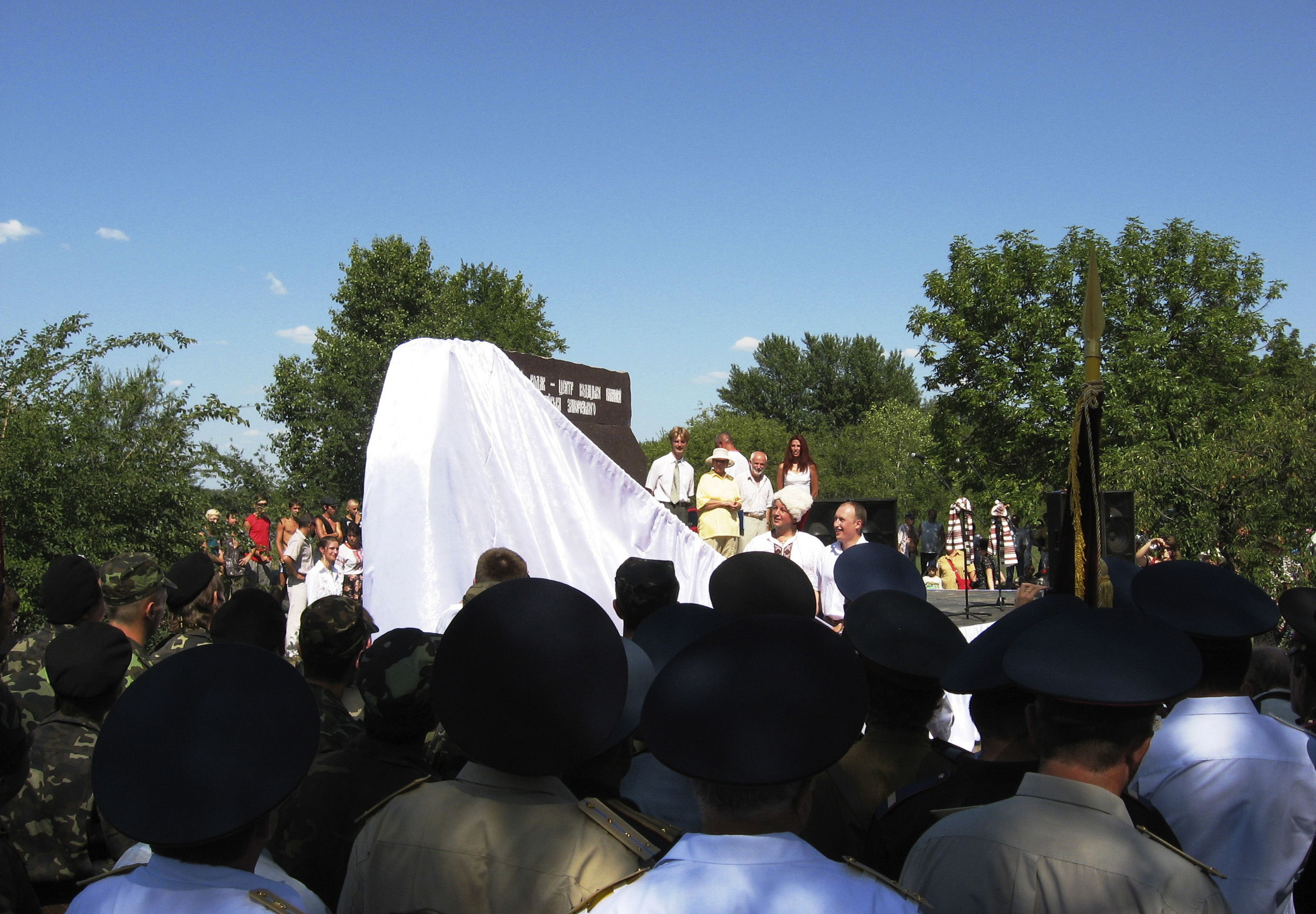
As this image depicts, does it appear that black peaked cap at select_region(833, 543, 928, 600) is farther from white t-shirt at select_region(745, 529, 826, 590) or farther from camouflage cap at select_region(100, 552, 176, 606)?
camouflage cap at select_region(100, 552, 176, 606)

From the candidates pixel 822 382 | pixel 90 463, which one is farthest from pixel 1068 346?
pixel 822 382

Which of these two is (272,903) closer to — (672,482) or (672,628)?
(672,628)

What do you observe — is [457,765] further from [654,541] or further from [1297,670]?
[654,541]

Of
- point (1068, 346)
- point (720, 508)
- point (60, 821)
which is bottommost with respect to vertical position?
point (60, 821)

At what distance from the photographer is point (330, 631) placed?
10.8 ft

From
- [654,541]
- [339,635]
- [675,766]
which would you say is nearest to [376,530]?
[654,541]

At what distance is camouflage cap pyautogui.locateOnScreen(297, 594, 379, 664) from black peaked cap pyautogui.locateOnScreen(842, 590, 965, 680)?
156 cm

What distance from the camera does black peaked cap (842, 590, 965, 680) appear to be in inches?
111

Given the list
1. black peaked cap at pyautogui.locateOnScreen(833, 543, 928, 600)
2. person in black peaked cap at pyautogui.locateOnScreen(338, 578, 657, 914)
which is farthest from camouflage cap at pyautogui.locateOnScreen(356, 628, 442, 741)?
black peaked cap at pyautogui.locateOnScreen(833, 543, 928, 600)

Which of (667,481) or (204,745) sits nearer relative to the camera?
(204,745)

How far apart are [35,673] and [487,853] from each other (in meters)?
2.57

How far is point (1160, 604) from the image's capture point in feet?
9.91

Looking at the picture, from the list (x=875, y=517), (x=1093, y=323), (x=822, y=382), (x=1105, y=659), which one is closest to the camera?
(x=1105, y=659)

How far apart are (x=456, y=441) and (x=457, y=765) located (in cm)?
454
